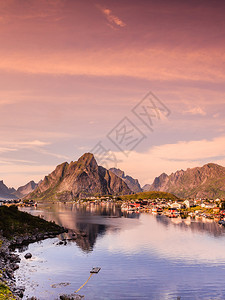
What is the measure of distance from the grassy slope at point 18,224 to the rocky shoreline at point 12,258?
3.14 meters

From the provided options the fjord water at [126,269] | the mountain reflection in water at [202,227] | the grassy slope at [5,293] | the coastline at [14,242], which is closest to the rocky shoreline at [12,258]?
the coastline at [14,242]

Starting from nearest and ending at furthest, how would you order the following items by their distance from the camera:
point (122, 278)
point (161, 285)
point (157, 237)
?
1. point (161, 285)
2. point (122, 278)
3. point (157, 237)

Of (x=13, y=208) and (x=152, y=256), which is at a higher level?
(x=13, y=208)

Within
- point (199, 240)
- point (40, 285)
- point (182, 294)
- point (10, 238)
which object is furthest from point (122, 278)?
point (199, 240)

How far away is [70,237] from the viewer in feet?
338

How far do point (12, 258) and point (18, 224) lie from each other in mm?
35979

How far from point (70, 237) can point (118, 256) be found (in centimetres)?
3340

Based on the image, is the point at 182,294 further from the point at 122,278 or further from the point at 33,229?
the point at 33,229

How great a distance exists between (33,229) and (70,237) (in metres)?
14.5

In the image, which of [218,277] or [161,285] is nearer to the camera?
[161,285]

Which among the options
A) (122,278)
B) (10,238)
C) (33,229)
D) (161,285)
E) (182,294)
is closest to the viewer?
(182,294)

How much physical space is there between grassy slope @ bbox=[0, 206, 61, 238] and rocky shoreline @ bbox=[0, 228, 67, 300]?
3.14 meters

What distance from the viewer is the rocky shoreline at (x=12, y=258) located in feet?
146

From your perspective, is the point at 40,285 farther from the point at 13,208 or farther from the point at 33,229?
the point at 13,208
